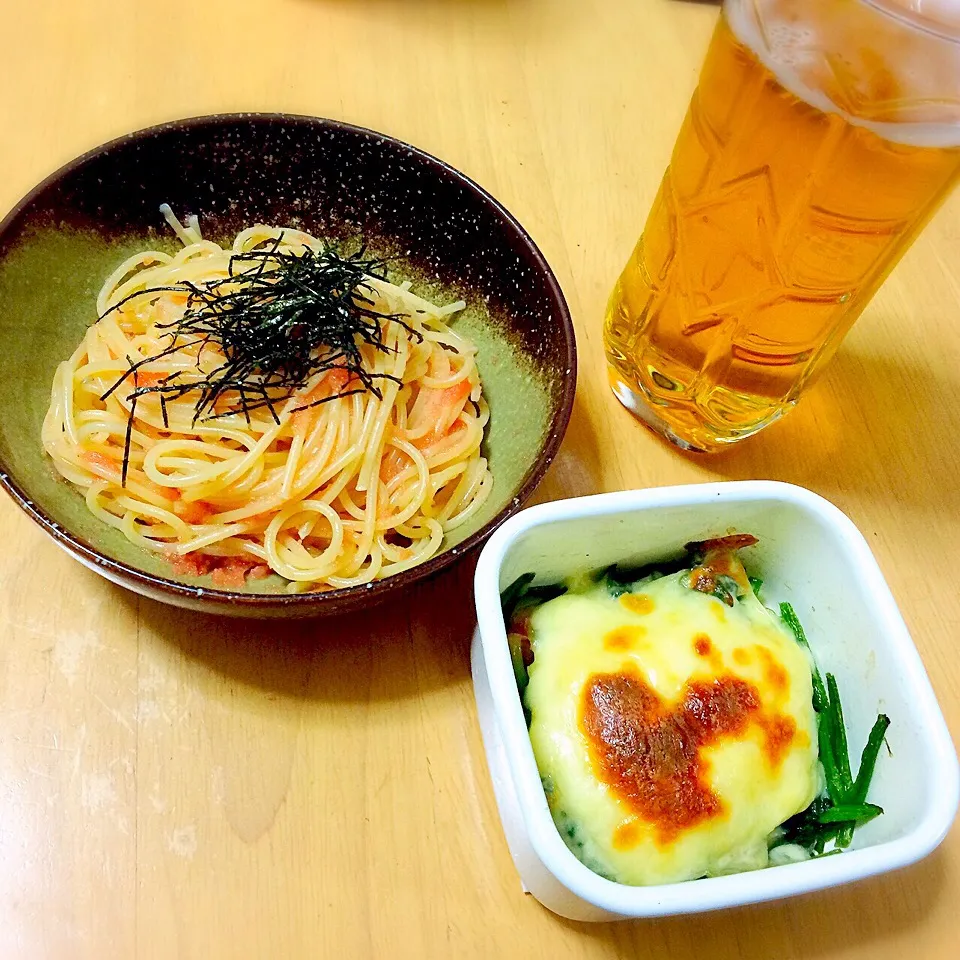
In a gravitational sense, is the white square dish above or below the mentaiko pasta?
above

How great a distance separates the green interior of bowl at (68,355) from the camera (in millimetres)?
900

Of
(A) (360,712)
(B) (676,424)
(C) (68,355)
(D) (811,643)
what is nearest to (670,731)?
(D) (811,643)

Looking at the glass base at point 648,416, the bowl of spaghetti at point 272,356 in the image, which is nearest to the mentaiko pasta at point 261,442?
the bowl of spaghetti at point 272,356

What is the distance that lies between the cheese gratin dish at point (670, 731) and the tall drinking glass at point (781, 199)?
30 centimetres

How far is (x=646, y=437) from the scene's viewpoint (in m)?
1.12

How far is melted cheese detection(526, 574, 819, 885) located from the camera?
695 mm

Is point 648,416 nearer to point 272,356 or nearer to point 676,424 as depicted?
point 676,424

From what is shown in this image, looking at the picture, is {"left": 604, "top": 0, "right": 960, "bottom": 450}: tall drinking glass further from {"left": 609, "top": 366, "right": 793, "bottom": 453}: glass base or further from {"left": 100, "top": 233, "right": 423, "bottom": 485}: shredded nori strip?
{"left": 100, "top": 233, "right": 423, "bottom": 485}: shredded nori strip

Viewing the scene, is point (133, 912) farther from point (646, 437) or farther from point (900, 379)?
point (900, 379)

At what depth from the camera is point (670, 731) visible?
728 millimetres

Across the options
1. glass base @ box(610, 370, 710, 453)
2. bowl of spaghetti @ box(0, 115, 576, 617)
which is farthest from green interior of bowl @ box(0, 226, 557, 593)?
glass base @ box(610, 370, 710, 453)

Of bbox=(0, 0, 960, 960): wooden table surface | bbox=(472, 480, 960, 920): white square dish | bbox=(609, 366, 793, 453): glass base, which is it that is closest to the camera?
bbox=(472, 480, 960, 920): white square dish

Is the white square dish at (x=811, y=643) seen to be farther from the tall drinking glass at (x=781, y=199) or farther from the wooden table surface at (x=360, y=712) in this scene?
the tall drinking glass at (x=781, y=199)

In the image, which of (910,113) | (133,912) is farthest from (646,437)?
(133,912)
